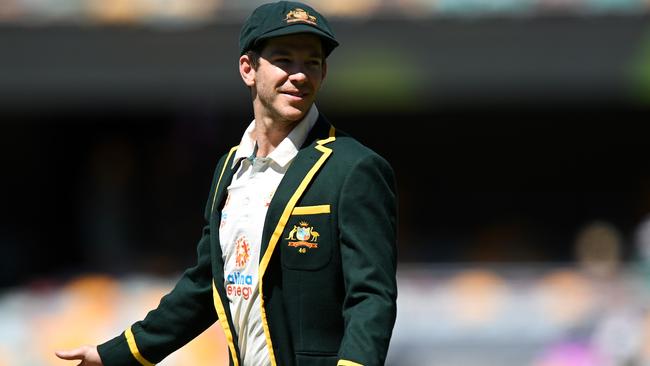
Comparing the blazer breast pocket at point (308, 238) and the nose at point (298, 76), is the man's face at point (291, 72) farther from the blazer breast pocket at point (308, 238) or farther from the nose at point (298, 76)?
the blazer breast pocket at point (308, 238)

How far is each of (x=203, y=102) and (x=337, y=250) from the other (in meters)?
14.7

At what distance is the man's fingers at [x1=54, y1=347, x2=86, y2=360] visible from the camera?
402 centimetres

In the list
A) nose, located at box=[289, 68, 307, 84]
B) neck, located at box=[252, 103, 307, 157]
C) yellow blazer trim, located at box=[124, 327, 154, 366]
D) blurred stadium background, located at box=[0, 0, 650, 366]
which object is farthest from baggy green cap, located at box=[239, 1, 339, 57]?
blurred stadium background, located at box=[0, 0, 650, 366]

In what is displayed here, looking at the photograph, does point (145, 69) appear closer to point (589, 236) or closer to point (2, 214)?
point (2, 214)

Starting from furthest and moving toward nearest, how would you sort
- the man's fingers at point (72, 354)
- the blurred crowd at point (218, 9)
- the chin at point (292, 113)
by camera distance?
the blurred crowd at point (218, 9) < the man's fingers at point (72, 354) < the chin at point (292, 113)

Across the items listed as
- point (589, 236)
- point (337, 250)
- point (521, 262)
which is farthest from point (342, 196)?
point (521, 262)

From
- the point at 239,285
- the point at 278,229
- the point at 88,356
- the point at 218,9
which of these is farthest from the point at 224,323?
the point at 218,9

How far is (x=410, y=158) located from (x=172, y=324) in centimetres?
1574

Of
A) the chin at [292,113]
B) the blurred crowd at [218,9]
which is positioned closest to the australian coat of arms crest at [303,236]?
the chin at [292,113]

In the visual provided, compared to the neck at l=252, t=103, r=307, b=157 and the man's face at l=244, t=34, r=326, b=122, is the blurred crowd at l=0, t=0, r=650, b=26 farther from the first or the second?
the man's face at l=244, t=34, r=326, b=122

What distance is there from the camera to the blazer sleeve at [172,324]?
159 inches

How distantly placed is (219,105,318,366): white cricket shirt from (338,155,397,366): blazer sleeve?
0.87 ft

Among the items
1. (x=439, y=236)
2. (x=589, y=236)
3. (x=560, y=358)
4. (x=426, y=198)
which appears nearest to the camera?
(x=560, y=358)

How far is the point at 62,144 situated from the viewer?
19.5 metres
